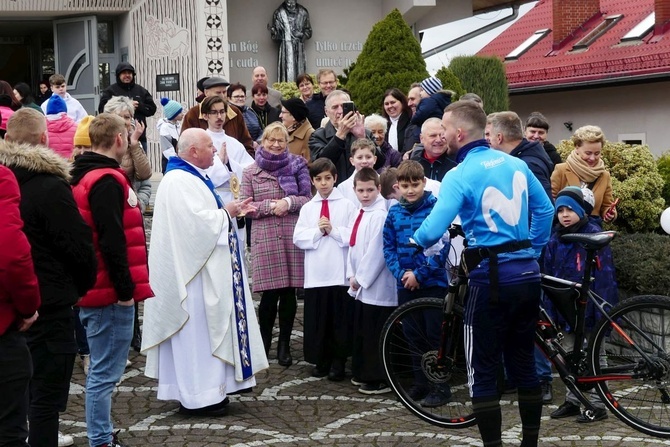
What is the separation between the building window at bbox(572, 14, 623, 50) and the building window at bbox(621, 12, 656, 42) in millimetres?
1828

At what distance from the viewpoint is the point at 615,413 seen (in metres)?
7.13

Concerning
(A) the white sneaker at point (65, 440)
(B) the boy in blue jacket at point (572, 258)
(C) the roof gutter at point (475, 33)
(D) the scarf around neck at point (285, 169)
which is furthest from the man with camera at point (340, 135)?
(C) the roof gutter at point (475, 33)

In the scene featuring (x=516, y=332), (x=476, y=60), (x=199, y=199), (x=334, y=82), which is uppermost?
(x=476, y=60)

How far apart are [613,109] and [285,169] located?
78.8ft

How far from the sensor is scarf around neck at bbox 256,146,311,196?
9.61m

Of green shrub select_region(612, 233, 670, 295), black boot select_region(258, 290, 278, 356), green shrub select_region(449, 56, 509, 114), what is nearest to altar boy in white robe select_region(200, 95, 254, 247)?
black boot select_region(258, 290, 278, 356)

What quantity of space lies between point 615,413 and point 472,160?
189 cm

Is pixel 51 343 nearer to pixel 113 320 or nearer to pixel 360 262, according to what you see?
pixel 113 320

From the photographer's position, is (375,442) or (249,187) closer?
(375,442)

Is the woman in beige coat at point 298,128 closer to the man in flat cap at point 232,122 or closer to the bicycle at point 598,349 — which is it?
Result: the man in flat cap at point 232,122

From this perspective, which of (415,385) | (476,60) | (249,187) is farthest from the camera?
(476,60)

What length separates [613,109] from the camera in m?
32.1

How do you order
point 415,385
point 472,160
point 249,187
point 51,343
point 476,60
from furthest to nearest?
1. point 476,60
2. point 249,187
3. point 415,385
4. point 472,160
5. point 51,343

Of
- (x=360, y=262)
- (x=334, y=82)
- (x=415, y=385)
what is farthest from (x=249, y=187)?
(x=334, y=82)
